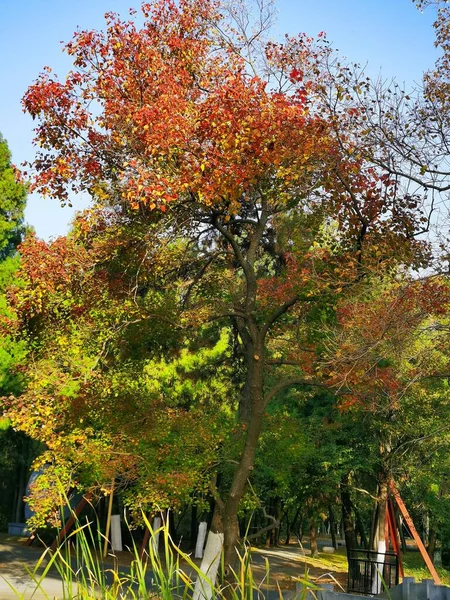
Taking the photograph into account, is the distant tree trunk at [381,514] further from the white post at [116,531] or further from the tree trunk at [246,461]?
the tree trunk at [246,461]

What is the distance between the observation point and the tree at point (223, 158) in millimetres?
12906

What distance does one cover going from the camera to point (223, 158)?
1299 centimetres

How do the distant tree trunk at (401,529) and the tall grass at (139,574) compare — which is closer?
the tall grass at (139,574)

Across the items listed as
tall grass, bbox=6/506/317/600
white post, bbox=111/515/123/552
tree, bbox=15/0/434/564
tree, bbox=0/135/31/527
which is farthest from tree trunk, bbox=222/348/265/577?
white post, bbox=111/515/123/552

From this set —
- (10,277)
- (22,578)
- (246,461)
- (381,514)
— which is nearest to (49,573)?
(22,578)

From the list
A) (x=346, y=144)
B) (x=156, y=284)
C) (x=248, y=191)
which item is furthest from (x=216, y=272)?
(x=346, y=144)

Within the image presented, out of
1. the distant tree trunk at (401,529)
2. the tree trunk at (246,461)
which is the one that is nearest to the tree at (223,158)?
the tree trunk at (246,461)

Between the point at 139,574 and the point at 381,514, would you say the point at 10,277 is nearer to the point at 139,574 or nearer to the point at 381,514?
the point at 381,514

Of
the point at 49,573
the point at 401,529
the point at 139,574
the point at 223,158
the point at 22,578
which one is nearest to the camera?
the point at 139,574

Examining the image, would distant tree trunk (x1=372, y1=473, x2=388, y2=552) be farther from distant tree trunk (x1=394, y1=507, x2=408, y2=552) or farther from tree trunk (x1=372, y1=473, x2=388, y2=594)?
distant tree trunk (x1=394, y1=507, x2=408, y2=552)

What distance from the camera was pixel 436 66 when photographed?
12.5 m

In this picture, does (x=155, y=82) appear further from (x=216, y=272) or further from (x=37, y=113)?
(x=216, y=272)

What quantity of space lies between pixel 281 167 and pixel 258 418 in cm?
489

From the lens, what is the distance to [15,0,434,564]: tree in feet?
42.3
